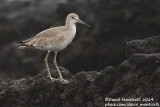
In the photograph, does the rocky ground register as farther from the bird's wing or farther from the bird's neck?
the bird's neck

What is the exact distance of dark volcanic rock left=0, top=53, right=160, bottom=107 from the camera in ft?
33.3

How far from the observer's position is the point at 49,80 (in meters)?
11.5

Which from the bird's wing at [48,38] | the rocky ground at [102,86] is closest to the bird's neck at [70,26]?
the bird's wing at [48,38]

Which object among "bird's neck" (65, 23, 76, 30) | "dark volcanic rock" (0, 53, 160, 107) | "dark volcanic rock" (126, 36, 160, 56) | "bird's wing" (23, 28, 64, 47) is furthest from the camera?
"bird's neck" (65, 23, 76, 30)

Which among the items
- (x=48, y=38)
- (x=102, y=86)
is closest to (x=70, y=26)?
(x=48, y=38)

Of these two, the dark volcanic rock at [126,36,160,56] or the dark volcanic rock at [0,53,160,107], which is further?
the dark volcanic rock at [126,36,160,56]

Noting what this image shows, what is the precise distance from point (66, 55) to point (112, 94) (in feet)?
27.8

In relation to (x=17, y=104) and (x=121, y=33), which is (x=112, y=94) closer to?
(x=17, y=104)

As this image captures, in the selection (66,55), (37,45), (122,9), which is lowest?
(37,45)

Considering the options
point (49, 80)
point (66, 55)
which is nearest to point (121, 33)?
point (66, 55)

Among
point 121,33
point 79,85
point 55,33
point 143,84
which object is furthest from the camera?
point 121,33

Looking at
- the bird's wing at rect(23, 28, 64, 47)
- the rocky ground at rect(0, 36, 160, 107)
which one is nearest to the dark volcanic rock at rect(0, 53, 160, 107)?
the rocky ground at rect(0, 36, 160, 107)

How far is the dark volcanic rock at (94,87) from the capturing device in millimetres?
10156

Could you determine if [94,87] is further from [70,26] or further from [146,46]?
[70,26]
